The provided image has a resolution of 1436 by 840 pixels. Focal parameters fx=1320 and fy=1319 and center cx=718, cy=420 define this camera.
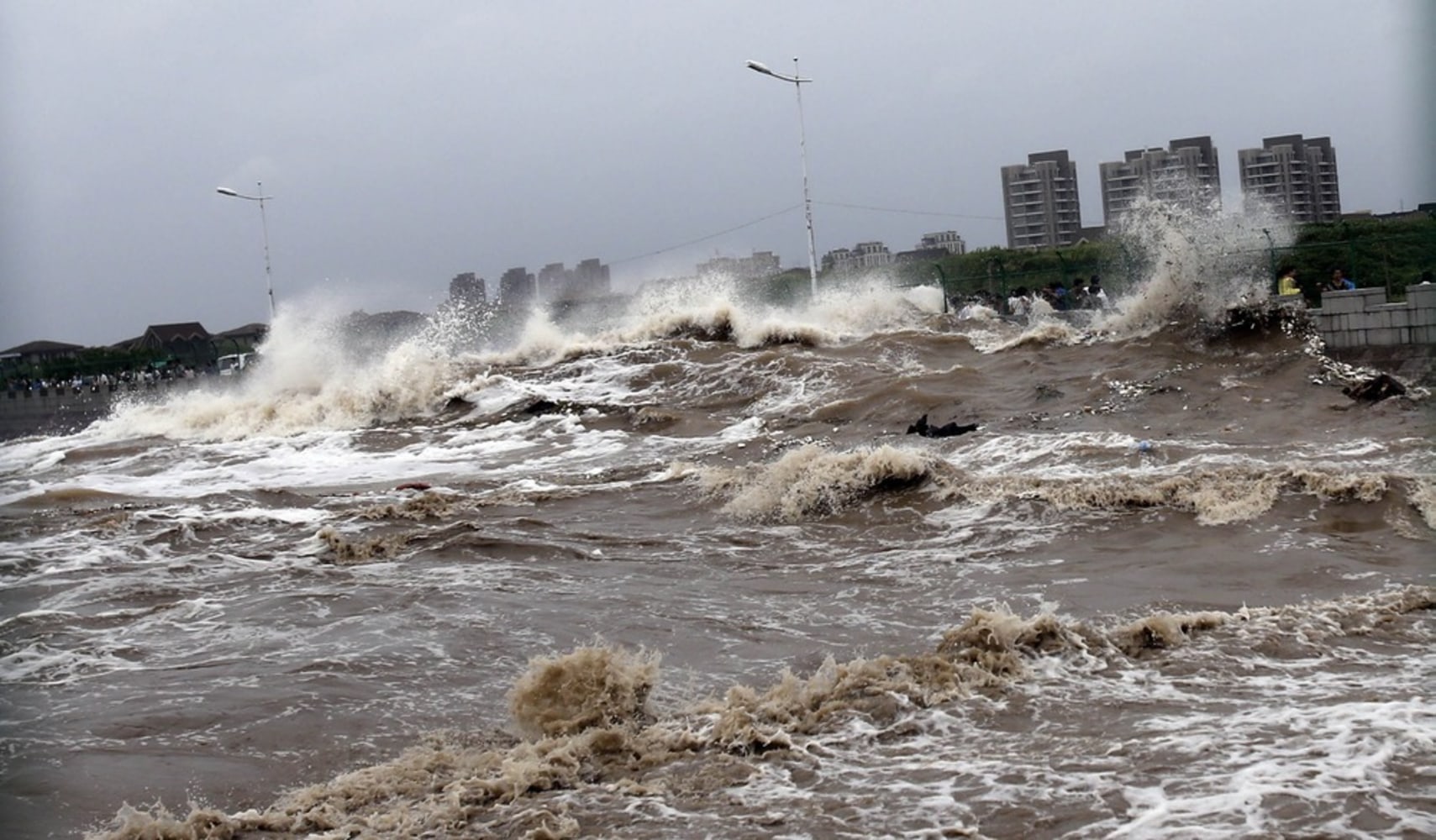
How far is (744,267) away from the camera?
47219 millimetres

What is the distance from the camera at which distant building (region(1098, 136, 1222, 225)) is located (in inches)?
748

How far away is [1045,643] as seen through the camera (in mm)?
6719

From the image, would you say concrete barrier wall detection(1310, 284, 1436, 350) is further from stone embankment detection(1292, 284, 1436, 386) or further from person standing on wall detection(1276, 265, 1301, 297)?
person standing on wall detection(1276, 265, 1301, 297)

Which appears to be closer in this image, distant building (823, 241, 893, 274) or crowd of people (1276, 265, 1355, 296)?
crowd of people (1276, 265, 1355, 296)

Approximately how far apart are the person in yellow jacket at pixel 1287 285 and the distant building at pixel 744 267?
1466cm

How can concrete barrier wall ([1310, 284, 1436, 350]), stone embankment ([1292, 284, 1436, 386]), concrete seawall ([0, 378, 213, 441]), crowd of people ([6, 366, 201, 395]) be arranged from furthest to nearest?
crowd of people ([6, 366, 201, 395]), concrete seawall ([0, 378, 213, 441]), concrete barrier wall ([1310, 284, 1436, 350]), stone embankment ([1292, 284, 1436, 386])

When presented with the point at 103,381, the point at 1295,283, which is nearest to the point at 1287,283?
the point at 1295,283

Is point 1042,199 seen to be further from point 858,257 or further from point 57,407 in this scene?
point 57,407

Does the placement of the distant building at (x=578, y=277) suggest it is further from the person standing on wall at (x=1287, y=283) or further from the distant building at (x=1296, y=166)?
the person standing on wall at (x=1287, y=283)

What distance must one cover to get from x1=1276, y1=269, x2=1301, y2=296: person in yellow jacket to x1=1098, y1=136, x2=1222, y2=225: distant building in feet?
4.84

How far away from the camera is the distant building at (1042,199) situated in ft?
205

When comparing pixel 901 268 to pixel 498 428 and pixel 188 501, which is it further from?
pixel 188 501

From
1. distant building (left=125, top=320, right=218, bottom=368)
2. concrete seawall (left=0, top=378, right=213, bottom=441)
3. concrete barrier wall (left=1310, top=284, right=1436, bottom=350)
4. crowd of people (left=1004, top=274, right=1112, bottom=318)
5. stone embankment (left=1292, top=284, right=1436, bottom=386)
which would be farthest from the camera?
distant building (left=125, top=320, right=218, bottom=368)

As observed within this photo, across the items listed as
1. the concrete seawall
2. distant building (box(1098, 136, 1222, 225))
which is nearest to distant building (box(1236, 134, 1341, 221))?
distant building (box(1098, 136, 1222, 225))
